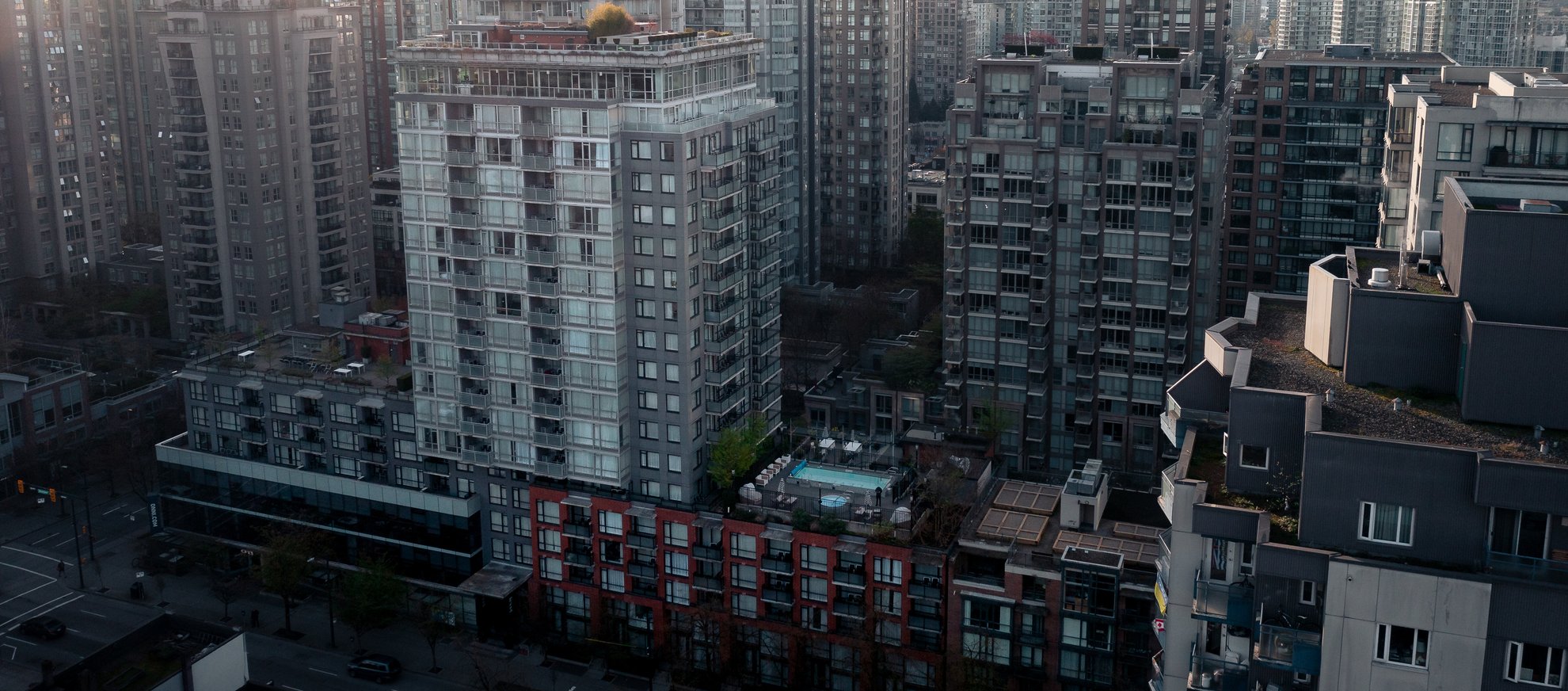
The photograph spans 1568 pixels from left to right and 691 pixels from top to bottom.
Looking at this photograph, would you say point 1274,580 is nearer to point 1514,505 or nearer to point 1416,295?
point 1514,505

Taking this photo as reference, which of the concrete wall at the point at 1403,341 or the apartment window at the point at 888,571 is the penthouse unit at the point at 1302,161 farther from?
the concrete wall at the point at 1403,341

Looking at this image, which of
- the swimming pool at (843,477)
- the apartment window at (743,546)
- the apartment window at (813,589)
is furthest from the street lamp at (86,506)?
the apartment window at (813,589)

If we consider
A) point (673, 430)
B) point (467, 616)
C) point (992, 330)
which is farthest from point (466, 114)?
point (992, 330)

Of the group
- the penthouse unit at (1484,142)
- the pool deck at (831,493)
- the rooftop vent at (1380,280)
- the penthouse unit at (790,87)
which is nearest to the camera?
the rooftop vent at (1380,280)

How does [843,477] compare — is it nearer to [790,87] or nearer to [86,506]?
[86,506]

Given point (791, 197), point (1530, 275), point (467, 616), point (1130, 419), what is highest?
point (1530, 275)

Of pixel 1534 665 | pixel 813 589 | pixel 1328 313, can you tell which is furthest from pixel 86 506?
pixel 1534 665
